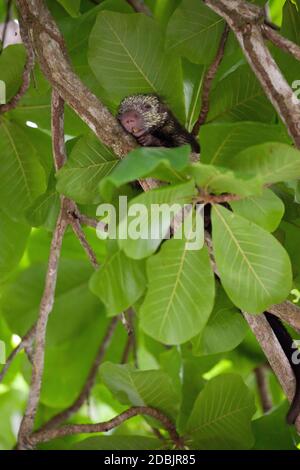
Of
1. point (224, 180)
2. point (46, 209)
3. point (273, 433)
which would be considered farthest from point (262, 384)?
point (224, 180)

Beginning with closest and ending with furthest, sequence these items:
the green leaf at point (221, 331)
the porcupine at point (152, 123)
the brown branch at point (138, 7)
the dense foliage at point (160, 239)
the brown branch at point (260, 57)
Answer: the dense foliage at point (160, 239)
the brown branch at point (260, 57)
the green leaf at point (221, 331)
the porcupine at point (152, 123)
the brown branch at point (138, 7)

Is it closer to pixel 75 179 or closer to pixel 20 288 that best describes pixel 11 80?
pixel 75 179

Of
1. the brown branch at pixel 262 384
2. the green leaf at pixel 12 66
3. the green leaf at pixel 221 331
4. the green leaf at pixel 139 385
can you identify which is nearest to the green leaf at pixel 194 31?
the green leaf at pixel 12 66

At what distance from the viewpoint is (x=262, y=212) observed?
5.19 ft

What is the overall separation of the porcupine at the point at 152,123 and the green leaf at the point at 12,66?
334 millimetres

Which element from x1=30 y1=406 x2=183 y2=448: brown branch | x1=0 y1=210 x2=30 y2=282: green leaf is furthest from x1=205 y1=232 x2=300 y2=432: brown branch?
x1=0 y1=210 x2=30 y2=282: green leaf

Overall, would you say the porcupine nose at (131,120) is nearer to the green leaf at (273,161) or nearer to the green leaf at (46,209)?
the green leaf at (46,209)

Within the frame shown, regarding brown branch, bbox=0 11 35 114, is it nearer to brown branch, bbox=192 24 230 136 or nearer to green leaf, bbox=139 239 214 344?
brown branch, bbox=192 24 230 136

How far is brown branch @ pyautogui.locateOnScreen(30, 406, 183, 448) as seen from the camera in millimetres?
2104

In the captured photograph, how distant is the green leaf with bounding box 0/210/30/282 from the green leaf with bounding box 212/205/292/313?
0.99m

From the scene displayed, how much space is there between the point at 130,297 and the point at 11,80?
3.29 ft

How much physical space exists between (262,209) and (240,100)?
2.15 ft

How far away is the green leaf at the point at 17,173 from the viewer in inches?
91.7
